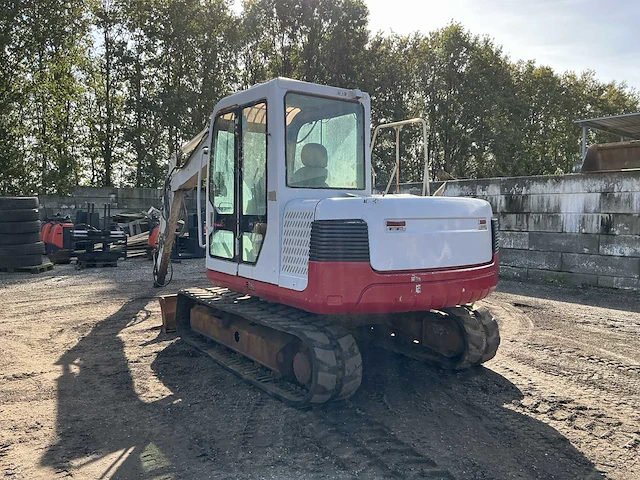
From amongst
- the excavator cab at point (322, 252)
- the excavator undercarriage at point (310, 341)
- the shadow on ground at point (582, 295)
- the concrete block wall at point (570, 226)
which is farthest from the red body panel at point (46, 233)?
the shadow on ground at point (582, 295)

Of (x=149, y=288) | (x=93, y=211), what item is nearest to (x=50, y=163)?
(x=93, y=211)

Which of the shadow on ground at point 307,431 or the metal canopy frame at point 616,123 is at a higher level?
the metal canopy frame at point 616,123

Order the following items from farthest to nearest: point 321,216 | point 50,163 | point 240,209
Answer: point 50,163 → point 240,209 → point 321,216

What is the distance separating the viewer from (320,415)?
4.14m

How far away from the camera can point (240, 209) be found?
5.03 m

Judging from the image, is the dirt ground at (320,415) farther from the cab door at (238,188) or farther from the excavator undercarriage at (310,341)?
the cab door at (238,188)

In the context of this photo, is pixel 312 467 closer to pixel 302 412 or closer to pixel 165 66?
pixel 302 412

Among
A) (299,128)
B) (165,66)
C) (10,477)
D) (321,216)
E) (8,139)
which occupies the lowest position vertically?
(10,477)

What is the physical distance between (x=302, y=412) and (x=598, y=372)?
309 centimetres

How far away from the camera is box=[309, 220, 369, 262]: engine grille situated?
3.96m

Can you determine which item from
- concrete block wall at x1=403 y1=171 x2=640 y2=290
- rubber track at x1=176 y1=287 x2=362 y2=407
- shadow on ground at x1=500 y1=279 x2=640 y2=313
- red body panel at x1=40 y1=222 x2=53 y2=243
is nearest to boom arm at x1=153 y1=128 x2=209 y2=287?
rubber track at x1=176 y1=287 x2=362 y2=407

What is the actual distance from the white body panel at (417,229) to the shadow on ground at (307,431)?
120 centimetres

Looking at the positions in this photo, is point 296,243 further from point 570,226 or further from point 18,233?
point 18,233

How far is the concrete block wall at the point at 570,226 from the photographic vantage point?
29.8ft
